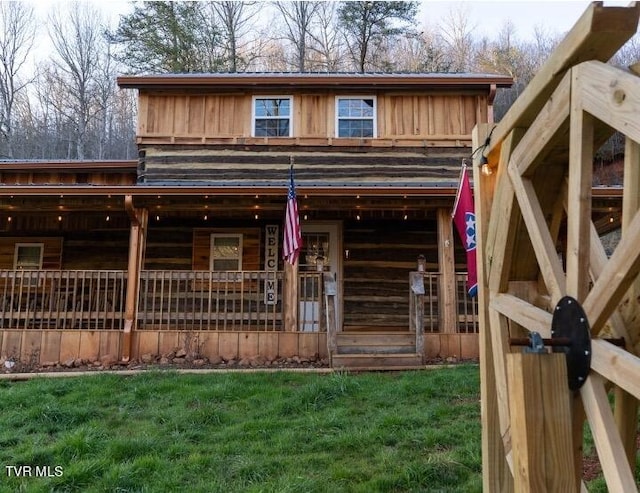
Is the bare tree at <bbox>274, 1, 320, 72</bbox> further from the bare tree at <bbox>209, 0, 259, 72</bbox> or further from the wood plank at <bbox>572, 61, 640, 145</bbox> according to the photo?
the wood plank at <bbox>572, 61, 640, 145</bbox>

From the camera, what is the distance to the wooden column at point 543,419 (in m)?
1.48

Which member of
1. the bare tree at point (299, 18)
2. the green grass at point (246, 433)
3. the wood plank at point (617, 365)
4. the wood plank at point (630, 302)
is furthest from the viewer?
the bare tree at point (299, 18)

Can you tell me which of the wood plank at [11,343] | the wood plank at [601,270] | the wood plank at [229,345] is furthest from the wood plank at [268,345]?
the wood plank at [601,270]

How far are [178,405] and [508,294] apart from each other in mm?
4282

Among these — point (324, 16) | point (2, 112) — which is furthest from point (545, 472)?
point (2, 112)

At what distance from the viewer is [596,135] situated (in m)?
1.88

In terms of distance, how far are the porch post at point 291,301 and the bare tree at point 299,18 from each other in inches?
849

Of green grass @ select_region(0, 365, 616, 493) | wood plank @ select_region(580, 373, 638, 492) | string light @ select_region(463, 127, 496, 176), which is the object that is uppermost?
string light @ select_region(463, 127, 496, 176)

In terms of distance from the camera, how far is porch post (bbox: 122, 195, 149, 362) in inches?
314

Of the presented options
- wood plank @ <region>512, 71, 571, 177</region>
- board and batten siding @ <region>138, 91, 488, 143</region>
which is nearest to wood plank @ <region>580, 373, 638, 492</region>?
wood plank @ <region>512, 71, 571, 177</region>

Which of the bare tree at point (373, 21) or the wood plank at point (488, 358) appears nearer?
the wood plank at point (488, 358)

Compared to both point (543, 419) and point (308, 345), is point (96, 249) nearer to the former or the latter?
point (308, 345)

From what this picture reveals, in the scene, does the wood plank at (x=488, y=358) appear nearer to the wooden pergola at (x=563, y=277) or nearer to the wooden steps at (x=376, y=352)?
the wooden pergola at (x=563, y=277)

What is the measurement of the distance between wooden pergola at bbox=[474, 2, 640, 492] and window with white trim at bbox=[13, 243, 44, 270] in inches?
436
